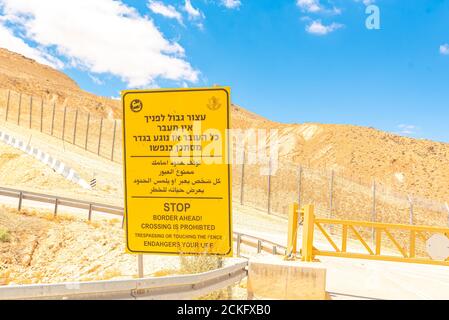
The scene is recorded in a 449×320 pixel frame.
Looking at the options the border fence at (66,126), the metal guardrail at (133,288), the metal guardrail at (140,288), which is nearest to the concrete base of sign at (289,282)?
the metal guardrail at (140,288)

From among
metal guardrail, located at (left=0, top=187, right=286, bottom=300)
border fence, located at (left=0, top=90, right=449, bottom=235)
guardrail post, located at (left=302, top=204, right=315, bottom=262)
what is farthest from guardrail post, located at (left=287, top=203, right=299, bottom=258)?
border fence, located at (left=0, top=90, right=449, bottom=235)

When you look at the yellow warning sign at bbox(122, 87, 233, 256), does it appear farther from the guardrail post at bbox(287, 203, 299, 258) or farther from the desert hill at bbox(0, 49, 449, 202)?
the desert hill at bbox(0, 49, 449, 202)

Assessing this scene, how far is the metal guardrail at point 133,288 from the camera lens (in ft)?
15.6

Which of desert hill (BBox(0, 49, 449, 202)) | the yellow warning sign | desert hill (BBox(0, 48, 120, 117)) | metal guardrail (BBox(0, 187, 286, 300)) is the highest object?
desert hill (BBox(0, 48, 120, 117))

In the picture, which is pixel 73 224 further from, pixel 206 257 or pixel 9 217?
pixel 206 257

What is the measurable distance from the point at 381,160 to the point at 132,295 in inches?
3102

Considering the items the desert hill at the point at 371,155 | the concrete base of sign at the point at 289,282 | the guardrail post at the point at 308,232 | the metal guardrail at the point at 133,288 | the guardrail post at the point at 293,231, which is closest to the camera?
the metal guardrail at the point at 133,288

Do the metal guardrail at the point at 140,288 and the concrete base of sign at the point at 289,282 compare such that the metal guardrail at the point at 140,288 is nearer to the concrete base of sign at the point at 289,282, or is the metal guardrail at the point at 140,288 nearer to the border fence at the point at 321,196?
the concrete base of sign at the point at 289,282

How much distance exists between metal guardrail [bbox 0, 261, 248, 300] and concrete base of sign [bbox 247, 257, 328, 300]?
25.2 inches

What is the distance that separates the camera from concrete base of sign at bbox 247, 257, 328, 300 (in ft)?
26.4

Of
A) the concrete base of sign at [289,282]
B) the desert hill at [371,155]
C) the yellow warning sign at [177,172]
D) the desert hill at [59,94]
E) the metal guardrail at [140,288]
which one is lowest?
the concrete base of sign at [289,282]

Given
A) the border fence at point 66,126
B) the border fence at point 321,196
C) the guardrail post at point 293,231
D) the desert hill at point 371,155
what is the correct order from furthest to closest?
1. the desert hill at point 371,155
2. the border fence at point 66,126
3. the border fence at point 321,196
4. the guardrail post at point 293,231

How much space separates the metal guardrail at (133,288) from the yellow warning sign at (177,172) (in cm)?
73

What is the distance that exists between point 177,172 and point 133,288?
99.4 inches
